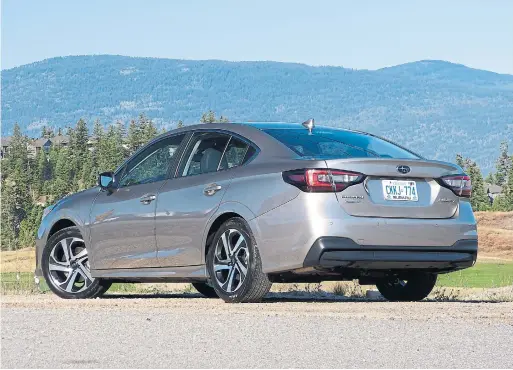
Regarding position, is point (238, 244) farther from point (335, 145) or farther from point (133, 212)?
point (133, 212)

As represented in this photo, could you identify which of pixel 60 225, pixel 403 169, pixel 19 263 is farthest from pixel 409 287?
pixel 19 263

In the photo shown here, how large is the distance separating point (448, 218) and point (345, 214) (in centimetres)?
109

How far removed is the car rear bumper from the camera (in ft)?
33.8

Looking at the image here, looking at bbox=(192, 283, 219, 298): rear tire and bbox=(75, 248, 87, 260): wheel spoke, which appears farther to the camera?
bbox=(192, 283, 219, 298): rear tire

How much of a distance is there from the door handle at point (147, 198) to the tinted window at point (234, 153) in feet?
2.82

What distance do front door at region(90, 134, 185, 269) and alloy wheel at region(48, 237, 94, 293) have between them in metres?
0.30

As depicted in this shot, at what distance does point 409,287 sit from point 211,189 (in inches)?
92.7

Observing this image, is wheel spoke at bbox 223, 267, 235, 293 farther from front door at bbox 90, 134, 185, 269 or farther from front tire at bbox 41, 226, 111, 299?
front tire at bbox 41, 226, 111, 299

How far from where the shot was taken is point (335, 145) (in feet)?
36.9

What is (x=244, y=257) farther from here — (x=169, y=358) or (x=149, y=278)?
(x=169, y=358)

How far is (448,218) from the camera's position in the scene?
429 inches

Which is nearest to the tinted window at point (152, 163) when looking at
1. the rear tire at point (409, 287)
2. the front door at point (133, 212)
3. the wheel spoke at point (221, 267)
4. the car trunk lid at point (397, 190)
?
the front door at point (133, 212)

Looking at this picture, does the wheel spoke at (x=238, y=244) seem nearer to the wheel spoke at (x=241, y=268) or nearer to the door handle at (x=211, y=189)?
the wheel spoke at (x=241, y=268)

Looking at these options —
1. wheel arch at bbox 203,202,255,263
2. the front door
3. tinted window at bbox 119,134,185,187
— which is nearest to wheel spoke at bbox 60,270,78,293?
the front door
